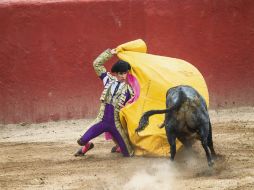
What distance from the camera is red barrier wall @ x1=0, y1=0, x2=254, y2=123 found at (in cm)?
1026

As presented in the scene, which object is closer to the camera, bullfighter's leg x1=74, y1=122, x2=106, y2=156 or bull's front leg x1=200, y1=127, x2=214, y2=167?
bull's front leg x1=200, y1=127, x2=214, y2=167

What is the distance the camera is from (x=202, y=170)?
7410mm

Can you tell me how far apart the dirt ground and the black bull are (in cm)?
32

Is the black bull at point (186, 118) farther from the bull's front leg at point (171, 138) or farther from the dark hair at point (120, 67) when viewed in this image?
the dark hair at point (120, 67)

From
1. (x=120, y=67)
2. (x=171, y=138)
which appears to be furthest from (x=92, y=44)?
(x=171, y=138)

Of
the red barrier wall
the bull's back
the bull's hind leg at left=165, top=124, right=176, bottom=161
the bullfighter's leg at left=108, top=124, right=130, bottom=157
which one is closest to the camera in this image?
the bull's back

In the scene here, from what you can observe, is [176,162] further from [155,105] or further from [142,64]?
[142,64]

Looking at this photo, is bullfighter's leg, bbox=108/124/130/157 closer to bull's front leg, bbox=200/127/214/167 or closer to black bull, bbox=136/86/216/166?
black bull, bbox=136/86/216/166

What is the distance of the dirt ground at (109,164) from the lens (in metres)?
7.00

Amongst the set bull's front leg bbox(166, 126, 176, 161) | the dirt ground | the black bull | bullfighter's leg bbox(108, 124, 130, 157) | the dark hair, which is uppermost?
the dark hair

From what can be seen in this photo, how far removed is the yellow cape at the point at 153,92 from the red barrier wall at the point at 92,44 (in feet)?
6.63

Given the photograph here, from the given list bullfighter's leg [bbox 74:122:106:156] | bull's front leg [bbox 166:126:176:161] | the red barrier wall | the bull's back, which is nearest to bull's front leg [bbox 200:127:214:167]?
the bull's back

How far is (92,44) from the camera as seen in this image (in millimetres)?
10391

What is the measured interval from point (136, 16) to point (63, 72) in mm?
1323
